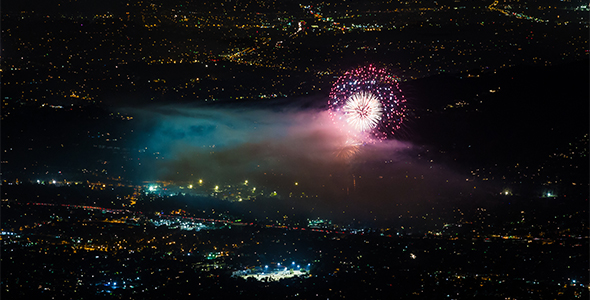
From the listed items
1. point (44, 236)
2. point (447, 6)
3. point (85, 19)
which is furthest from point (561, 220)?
point (85, 19)

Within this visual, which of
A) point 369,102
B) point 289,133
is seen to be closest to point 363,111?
point 369,102

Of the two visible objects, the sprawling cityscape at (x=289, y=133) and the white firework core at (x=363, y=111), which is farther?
the white firework core at (x=363, y=111)

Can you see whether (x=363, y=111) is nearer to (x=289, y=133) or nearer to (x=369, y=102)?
(x=369, y=102)

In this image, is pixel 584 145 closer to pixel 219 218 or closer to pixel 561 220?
pixel 561 220

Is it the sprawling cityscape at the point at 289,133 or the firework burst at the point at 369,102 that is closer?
the sprawling cityscape at the point at 289,133
